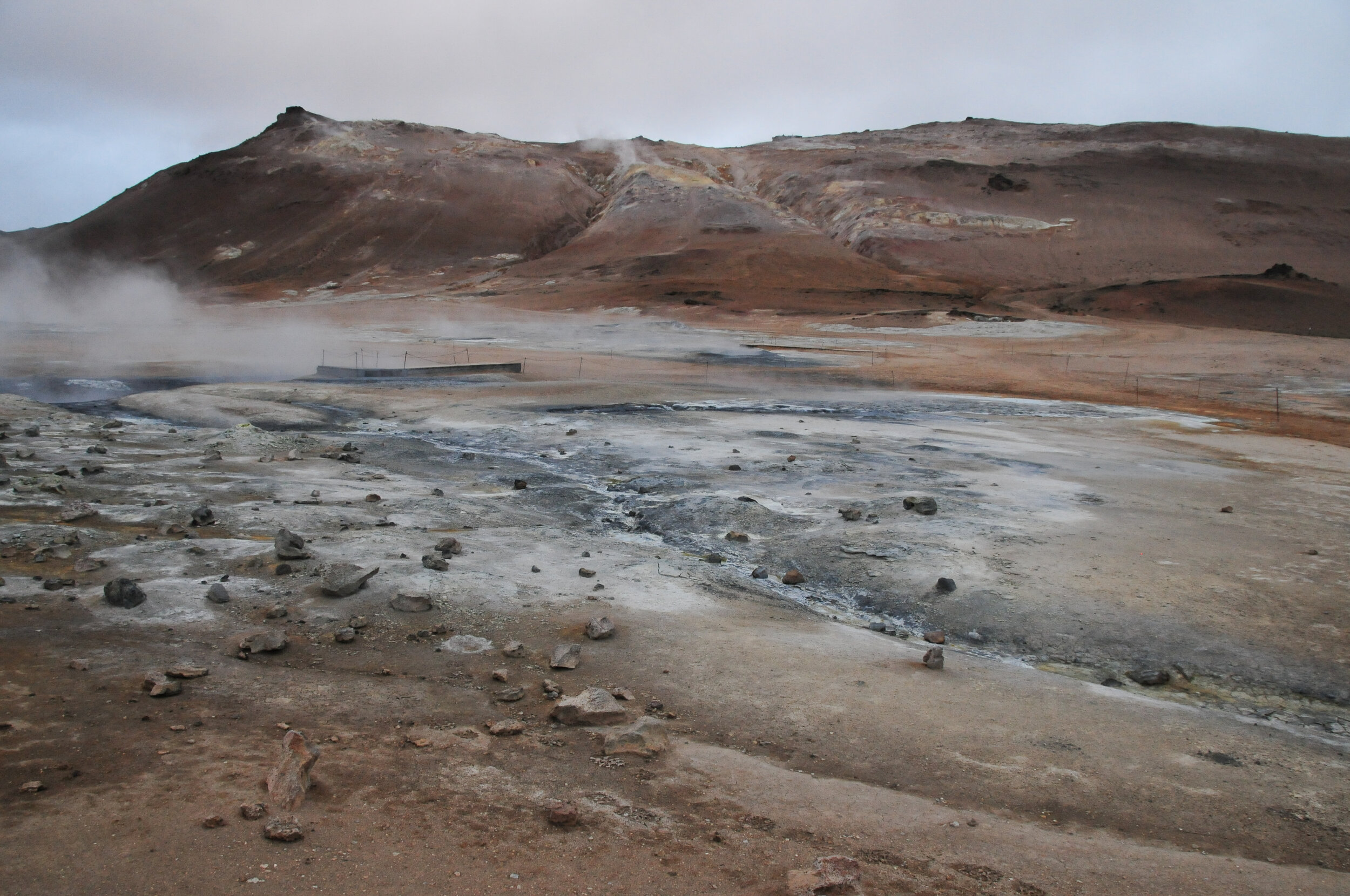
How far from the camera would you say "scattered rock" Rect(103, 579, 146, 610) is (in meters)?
5.93

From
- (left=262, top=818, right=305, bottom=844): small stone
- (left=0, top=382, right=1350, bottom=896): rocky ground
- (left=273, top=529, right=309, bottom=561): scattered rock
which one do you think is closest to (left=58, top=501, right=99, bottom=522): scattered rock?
(left=0, top=382, right=1350, bottom=896): rocky ground

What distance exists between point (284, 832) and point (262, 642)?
7.34 feet

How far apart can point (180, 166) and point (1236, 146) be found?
11420 cm

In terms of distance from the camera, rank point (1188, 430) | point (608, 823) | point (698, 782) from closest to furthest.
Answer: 1. point (608, 823)
2. point (698, 782)
3. point (1188, 430)

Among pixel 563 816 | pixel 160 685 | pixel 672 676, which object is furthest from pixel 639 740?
pixel 160 685

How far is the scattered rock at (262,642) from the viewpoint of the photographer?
5.47 m

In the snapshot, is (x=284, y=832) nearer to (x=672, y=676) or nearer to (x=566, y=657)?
(x=566, y=657)

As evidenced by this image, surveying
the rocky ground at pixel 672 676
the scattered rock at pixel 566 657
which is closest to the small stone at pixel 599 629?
the rocky ground at pixel 672 676

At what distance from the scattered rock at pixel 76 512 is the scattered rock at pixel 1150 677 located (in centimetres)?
860

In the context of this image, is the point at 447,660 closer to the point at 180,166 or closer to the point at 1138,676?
the point at 1138,676

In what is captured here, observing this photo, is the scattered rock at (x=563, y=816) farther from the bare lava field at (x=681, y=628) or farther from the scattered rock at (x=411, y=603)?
the scattered rock at (x=411, y=603)

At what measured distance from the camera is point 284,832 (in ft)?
11.6

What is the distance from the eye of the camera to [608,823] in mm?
3867

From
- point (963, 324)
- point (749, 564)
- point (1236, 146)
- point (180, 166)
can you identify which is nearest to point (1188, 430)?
point (749, 564)
